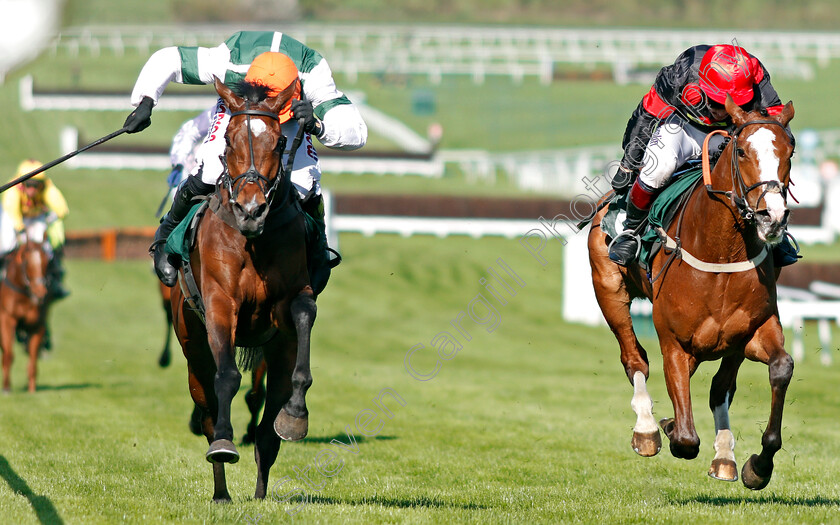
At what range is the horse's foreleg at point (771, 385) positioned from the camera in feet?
19.3

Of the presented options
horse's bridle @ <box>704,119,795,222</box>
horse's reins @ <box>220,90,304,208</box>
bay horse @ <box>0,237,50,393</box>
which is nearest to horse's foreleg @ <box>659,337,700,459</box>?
horse's bridle @ <box>704,119,795,222</box>

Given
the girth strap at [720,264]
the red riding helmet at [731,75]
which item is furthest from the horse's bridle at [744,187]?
the red riding helmet at [731,75]

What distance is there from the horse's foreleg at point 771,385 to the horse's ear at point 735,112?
1.05m

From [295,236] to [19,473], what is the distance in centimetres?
265

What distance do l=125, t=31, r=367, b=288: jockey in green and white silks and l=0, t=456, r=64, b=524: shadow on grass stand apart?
1.37m

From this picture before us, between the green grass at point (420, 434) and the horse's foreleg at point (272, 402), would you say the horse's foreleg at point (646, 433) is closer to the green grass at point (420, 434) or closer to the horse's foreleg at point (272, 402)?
the green grass at point (420, 434)

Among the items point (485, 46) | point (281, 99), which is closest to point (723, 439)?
point (281, 99)

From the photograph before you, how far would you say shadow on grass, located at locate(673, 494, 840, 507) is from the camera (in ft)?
21.2

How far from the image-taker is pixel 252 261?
19.7 feet

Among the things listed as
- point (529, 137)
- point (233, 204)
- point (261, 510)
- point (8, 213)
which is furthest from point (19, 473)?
point (529, 137)

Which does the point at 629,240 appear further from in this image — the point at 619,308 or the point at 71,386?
the point at 71,386

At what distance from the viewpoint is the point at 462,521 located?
5.82 metres

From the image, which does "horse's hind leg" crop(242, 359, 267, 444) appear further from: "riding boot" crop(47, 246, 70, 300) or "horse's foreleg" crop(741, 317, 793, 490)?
"riding boot" crop(47, 246, 70, 300)

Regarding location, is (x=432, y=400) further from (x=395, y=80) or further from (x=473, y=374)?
(x=395, y=80)
